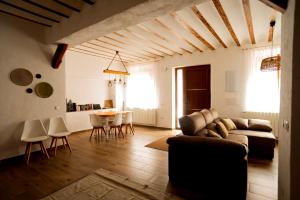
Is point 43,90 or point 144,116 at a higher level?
point 43,90

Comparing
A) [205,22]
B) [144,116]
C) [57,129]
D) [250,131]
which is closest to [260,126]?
[250,131]

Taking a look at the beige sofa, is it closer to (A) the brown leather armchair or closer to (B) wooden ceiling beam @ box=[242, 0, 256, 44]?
(A) the brown leather armchair

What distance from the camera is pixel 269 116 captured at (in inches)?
172

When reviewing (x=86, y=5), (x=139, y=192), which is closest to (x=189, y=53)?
(x=86, y=5)

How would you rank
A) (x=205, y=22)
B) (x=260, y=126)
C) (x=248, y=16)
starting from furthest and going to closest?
(x=260, y=126) → (x=205, y=22) → (x=248, y=16)

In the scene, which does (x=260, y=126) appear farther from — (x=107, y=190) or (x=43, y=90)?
(x=43, y=90)

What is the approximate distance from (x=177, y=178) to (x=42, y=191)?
6.40ft

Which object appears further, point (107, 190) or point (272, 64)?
point (272, 64)

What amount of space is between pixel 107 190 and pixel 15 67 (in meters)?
3.12

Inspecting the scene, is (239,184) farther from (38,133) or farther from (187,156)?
(38,133)

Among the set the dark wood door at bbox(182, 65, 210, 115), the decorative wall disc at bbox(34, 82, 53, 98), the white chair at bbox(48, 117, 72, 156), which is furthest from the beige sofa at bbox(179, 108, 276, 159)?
the decorative wall disc at bbox(34, 82, 53, 98)

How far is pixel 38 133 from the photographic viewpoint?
11.6ft

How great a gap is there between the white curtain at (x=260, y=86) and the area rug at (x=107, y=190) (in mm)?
3897

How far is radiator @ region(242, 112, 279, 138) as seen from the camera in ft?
14.1
